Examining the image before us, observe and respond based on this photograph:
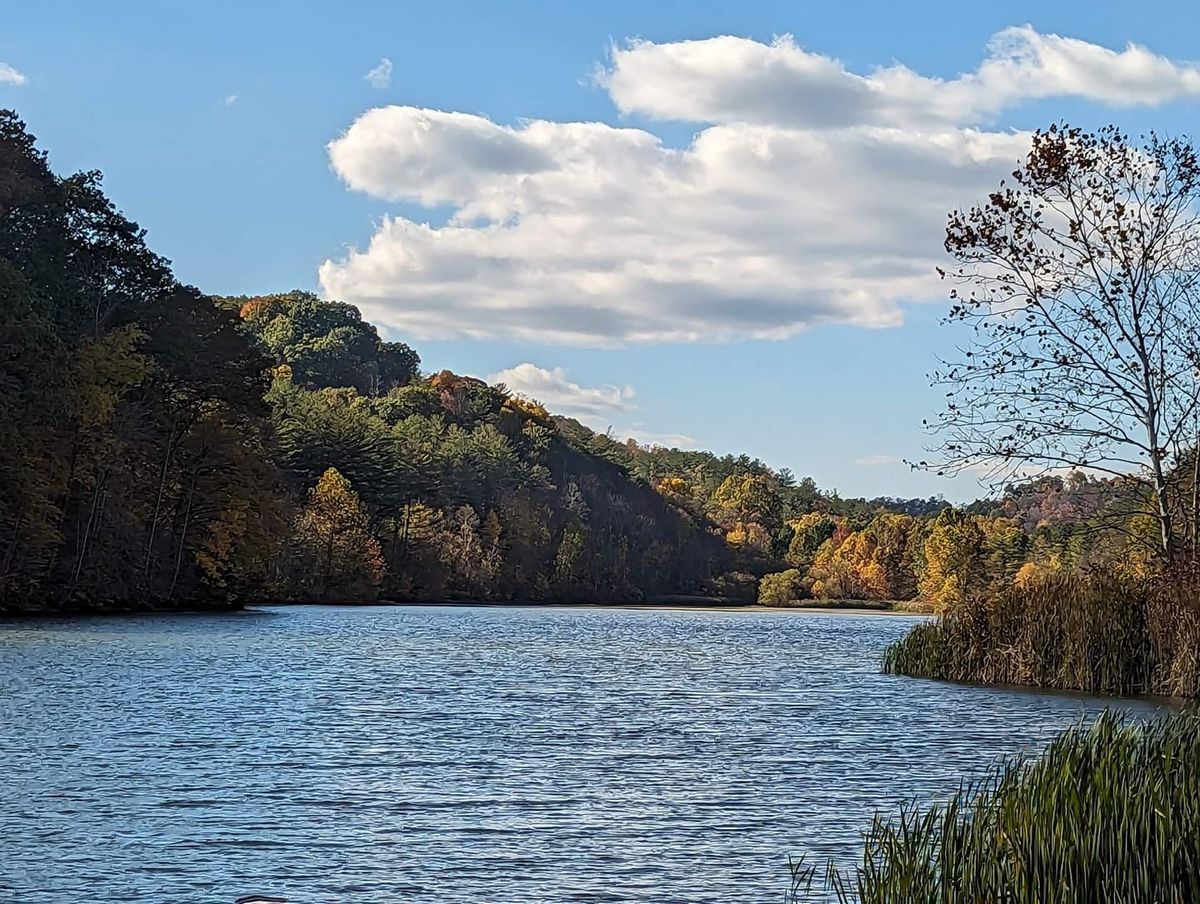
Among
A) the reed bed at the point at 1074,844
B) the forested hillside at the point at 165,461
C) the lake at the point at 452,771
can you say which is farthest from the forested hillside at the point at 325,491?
the reed bed at the point at 1074,844

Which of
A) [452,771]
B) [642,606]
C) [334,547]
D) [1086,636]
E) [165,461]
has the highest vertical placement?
[165,461]

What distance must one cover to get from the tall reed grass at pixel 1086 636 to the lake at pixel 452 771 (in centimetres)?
63

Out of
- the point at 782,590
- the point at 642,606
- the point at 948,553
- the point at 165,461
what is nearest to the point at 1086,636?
the point at 165,461

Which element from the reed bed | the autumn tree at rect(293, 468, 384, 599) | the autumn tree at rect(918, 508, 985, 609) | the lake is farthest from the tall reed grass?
the autumn tree at rect(293, 468, 384, 599)

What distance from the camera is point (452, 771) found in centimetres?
1522

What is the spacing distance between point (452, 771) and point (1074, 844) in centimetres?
953

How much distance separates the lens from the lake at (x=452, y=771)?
34.1 feet

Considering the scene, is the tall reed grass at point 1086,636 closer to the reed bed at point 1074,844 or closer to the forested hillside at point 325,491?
the forested hillside at point 325,491

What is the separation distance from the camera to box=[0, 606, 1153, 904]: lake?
1040cm

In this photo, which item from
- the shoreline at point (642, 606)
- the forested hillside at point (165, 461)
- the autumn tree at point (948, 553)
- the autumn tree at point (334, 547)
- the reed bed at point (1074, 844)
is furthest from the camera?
the autumn tree at point (948, 553)

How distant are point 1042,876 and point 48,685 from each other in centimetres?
1995

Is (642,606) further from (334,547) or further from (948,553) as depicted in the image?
(334,547)

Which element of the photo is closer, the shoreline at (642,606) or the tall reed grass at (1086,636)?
the tall reed grass at (1086,636)

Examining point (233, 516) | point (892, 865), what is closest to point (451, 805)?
point (892, 865)
